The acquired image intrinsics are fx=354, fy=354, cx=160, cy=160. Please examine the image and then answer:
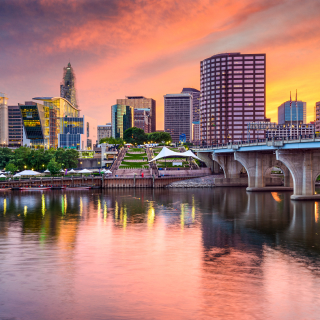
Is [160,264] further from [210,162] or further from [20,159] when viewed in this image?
[210,162]

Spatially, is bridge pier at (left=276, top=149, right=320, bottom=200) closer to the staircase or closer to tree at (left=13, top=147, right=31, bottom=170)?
the staircase

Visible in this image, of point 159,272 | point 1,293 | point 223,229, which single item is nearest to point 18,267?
point 1,293

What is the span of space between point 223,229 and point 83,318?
2675cm

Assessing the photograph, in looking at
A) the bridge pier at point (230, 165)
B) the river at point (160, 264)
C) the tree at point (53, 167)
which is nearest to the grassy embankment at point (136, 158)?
the tree at point (53, 167)

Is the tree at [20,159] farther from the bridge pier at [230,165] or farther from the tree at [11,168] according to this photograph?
the bridge pier at [230,165]

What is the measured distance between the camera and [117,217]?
52.0 metres

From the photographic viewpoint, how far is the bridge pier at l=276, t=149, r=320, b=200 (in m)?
64.5

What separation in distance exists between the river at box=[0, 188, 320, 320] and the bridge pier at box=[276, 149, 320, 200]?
9635 millimetres

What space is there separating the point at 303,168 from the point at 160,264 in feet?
149

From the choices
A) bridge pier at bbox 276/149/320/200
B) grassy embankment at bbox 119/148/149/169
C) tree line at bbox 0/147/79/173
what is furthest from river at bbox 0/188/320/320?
tree line at bbox 0/147/79/173

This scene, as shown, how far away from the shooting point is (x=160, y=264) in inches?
1123

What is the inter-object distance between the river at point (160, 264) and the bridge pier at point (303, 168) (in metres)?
9.63

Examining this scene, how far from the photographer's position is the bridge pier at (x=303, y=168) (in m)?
64.5

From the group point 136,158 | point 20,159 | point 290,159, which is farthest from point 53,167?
point 290,159
